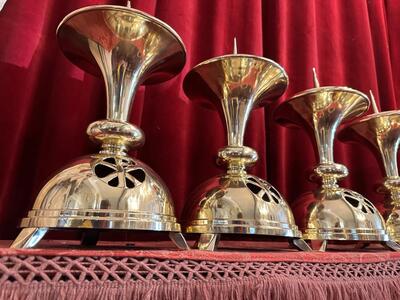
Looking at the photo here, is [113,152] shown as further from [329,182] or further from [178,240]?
[329,182]

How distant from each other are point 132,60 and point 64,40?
0.12m

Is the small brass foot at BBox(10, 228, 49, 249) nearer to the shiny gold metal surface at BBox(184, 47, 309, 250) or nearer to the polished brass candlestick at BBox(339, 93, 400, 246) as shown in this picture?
the shiny gold metal surface at BBox(184, 47, 309, 250)

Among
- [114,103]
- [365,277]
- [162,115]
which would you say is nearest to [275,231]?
[365,277]

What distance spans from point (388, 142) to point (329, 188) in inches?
8.6

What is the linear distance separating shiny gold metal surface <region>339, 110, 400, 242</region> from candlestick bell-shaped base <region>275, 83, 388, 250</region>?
2.0 inches

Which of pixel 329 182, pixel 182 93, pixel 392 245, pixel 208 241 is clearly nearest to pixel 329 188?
pixel 329 182

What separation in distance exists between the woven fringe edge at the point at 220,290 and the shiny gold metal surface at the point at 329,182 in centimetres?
17

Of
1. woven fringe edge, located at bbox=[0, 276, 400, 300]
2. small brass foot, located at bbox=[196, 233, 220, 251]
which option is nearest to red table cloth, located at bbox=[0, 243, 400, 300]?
woven fringe edge, located at bbox=[0, 276, 400, 300]

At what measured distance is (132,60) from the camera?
0.55 meters

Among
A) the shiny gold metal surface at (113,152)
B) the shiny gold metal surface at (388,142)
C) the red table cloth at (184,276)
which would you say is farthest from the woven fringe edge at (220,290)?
the shiny gold metal surface at (388,142)

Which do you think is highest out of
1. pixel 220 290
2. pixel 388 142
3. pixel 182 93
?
pixel 182 93

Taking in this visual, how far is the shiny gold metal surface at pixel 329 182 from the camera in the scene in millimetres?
625

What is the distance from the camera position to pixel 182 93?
2.89 feet

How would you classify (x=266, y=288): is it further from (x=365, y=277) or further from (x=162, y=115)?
(x=162, y=115)
